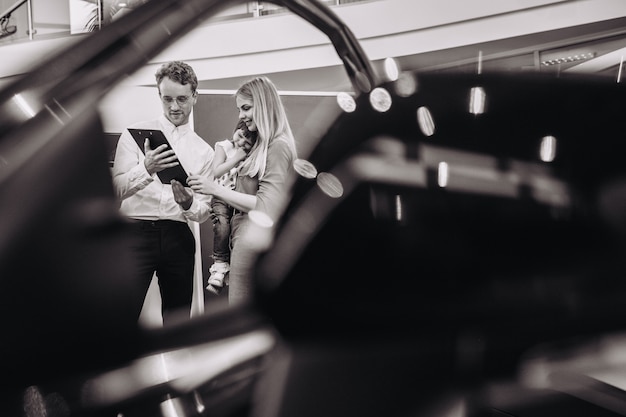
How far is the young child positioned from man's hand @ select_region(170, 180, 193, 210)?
0.06 m

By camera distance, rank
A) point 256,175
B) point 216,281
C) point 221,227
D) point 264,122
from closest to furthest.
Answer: point 216,281
point 256,175
point 264,122
point 221,227

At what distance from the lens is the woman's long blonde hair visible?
2.89ft

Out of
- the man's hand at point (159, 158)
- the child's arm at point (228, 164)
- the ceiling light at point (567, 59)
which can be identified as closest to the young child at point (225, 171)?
the child's arm at point (228, 164)

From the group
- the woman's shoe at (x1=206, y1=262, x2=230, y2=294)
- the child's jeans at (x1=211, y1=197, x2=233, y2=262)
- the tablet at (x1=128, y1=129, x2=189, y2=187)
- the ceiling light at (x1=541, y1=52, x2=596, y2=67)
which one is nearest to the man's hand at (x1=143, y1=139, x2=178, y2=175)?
the tablet at (x1=128, y1=129, x2=189, y2=187)

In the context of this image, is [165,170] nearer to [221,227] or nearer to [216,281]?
[221,227]

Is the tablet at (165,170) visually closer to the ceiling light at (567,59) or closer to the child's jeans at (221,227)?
the child's jeans at (221,227)

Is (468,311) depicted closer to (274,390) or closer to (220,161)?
(274,390)

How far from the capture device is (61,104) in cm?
21

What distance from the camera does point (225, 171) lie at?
1177 millimetres

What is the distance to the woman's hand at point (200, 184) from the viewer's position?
1.18m

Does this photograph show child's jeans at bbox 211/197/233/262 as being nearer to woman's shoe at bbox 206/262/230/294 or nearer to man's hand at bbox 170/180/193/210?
man's hand at bbox 170/180/193/210

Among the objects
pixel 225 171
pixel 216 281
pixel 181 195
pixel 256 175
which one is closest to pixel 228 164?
pixel 225 171

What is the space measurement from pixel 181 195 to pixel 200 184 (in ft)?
0.17

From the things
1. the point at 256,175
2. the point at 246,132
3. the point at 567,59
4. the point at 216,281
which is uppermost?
the point at 567,59
